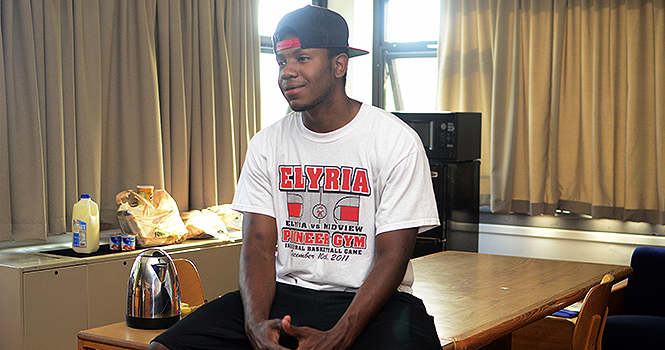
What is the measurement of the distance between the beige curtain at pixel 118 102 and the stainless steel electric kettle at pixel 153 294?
5.05ft

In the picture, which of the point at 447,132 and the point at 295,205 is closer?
the point at 295,205

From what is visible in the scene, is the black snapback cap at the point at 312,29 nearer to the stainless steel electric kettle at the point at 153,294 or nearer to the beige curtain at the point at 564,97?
the stainless steel electric kettle at the point at 153,294

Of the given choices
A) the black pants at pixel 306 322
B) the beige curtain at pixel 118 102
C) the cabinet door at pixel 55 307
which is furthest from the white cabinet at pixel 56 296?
the black pants at pixel 306 322

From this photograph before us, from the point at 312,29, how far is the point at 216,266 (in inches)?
80.2

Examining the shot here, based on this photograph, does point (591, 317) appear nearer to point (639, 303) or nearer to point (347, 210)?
point (347, 210)

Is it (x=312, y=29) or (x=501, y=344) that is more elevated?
(x=312, y=29)

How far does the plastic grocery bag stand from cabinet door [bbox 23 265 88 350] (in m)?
0.40

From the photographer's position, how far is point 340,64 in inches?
72.2

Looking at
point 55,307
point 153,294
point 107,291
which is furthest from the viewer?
point 107,291

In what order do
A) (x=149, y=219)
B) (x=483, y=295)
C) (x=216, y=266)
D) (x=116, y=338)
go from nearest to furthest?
(x=116, y=338) → (x=483, y=295) → (x=149, y=219) → (x=216, y=266)

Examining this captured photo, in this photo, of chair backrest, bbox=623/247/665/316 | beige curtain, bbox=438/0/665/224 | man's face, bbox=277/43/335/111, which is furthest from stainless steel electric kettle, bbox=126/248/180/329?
beige curtain, bbox=438/0/665/224

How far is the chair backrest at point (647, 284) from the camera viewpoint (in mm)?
3252

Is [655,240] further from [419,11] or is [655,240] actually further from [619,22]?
[419,11]

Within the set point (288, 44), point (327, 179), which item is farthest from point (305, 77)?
point (327, 179)
